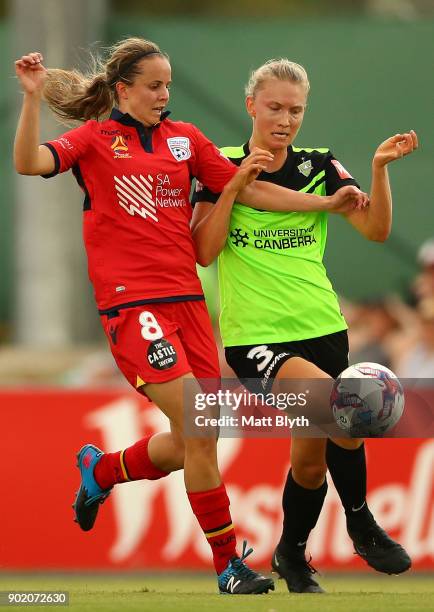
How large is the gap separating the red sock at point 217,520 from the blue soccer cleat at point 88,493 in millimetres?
725

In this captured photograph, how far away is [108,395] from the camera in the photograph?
9719 millimetres

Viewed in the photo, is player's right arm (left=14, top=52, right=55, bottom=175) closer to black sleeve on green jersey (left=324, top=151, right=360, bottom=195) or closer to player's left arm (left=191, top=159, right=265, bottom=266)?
player's left arm (left=191, top=159, right=265, bottom=266)

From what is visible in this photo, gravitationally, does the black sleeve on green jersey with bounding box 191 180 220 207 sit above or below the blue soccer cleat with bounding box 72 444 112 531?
above

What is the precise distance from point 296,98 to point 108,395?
3774mm

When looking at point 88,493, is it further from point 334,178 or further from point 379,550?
point 334,178

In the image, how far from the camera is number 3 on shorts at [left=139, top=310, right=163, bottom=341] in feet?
20.6

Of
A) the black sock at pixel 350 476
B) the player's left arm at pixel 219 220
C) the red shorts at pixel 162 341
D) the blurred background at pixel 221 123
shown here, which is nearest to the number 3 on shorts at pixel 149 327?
the red shorts at pixel 162 341

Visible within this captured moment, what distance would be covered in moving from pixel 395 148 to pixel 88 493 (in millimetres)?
2259

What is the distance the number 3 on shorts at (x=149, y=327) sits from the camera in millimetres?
6266

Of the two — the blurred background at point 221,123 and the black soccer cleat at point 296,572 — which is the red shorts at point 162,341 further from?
the blurred background at point 221,123

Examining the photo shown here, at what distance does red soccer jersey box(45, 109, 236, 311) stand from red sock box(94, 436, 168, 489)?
0.80m

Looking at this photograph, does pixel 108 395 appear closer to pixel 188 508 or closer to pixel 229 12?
pixel 188 508

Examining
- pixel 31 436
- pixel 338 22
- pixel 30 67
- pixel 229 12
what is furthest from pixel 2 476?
pixel 229 12

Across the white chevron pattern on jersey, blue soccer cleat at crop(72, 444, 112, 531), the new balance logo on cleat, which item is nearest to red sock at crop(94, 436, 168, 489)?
blue soccer cleat at crop(72, 444, 112, 531)
